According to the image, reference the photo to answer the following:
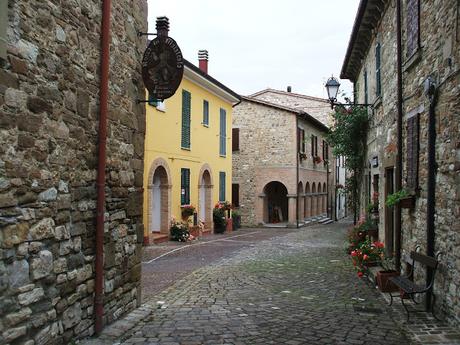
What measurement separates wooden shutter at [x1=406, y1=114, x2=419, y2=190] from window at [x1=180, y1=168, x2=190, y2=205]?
10.4m

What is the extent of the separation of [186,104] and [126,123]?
1109cm

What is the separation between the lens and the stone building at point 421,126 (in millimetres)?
5449

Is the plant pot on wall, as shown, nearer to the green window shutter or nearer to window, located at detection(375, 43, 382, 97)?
window, located at detection(375, 43, 382, 97)

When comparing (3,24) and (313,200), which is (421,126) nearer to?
(3,24)

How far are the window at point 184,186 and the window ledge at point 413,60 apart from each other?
34.2ft

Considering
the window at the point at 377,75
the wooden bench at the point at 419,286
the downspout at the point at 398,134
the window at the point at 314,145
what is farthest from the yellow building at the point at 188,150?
the wooden bench at the point at 419,286

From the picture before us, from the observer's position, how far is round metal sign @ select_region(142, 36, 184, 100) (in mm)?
6391

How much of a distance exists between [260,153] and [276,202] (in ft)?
14.4

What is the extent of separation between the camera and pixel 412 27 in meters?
7.36

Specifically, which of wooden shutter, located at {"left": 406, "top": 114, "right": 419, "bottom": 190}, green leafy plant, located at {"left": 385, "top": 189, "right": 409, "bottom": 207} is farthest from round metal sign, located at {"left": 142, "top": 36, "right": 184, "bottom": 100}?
green leafy plant, located at {"left": 385, "top": 189, "right": 409, "bottom": 207}

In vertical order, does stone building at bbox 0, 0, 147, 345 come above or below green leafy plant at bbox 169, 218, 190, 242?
above

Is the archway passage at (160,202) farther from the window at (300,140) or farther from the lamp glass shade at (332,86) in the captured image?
the window at (300,140)

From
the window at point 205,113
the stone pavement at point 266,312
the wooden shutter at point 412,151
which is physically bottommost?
the stone pavement at point 266,312

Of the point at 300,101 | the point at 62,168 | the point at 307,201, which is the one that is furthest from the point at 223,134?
the point at 62,168
